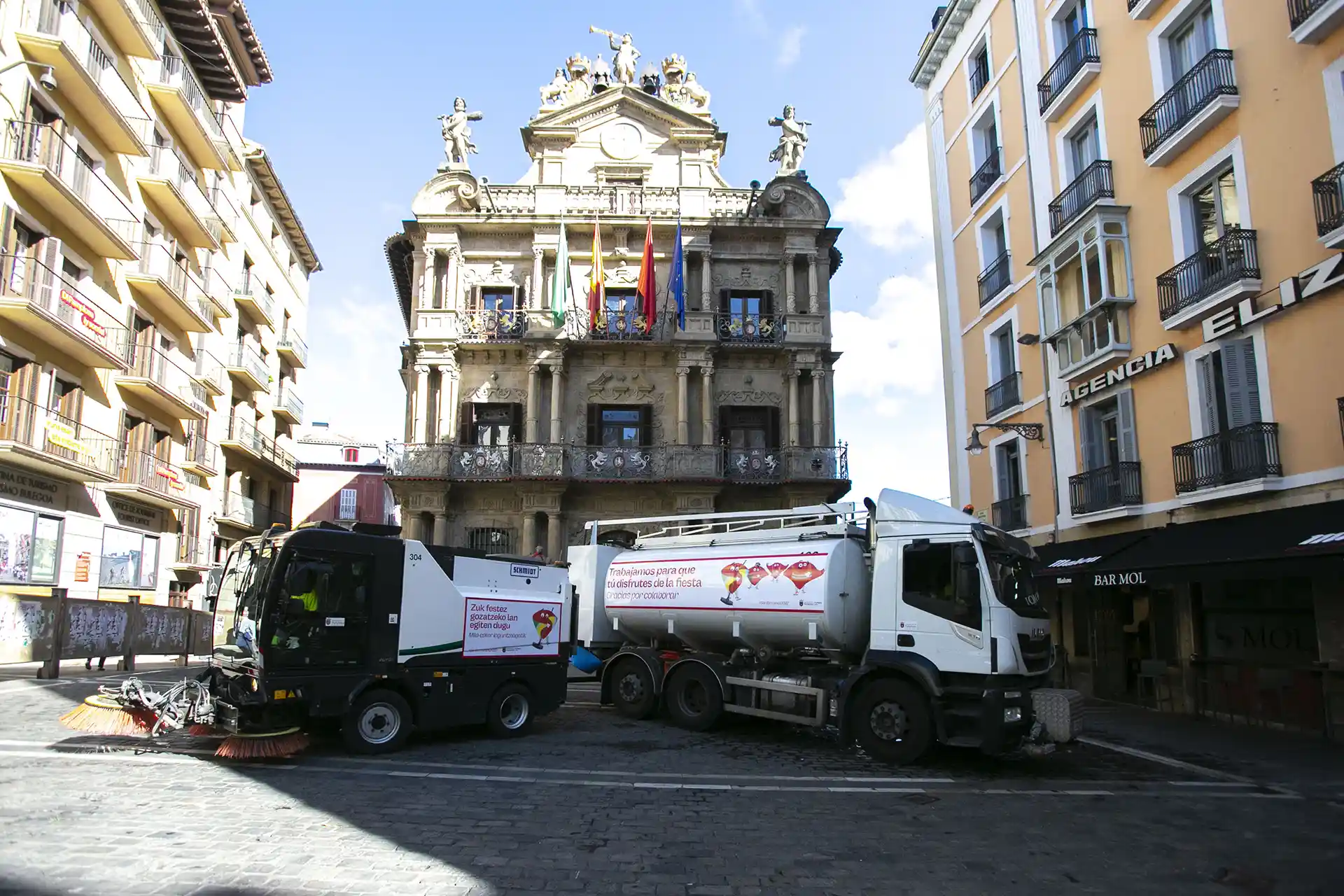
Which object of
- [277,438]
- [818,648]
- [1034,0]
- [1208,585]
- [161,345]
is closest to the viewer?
[818,648]

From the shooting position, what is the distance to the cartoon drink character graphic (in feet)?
43.4

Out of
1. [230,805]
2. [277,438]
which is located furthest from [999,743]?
[277,438]

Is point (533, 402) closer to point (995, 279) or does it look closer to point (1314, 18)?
point (995, 279)

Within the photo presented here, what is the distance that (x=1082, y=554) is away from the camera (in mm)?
17062

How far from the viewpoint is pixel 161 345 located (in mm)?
27203

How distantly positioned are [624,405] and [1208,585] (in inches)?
669

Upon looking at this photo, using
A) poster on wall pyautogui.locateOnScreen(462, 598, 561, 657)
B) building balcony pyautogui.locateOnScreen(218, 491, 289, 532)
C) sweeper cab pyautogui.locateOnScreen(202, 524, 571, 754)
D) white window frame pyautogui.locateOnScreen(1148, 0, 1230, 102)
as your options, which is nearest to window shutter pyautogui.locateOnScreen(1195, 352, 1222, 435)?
white window frame pyautogui.locateOnScreen(1148, 0, 1230, 102)

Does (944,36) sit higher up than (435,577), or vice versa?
(944,36)

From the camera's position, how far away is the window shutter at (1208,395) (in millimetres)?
15266

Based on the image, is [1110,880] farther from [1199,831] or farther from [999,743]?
[999,743]

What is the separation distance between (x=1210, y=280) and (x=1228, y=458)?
314 centimetres

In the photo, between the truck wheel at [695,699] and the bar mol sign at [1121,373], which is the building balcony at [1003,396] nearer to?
the bar mol sign at [1121,373]

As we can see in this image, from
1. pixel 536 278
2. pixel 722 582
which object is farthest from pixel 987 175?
pixel 722 582

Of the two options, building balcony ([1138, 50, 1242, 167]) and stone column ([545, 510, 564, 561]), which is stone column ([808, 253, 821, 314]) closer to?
stone column ([545, 510, 564, 561])
